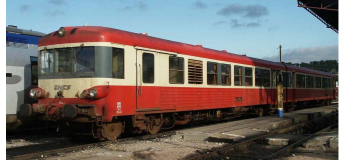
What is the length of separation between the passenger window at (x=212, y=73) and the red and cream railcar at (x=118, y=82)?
4cm

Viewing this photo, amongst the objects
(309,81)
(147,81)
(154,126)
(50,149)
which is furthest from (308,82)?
(50,149)

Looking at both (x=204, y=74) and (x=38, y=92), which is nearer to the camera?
(x=38, y=92)

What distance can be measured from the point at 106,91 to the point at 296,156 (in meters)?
4.89

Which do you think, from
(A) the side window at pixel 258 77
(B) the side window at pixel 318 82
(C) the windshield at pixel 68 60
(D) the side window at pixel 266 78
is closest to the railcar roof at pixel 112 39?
(C) the windshield at pixel 68 60

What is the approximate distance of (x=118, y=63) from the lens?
9312 mm

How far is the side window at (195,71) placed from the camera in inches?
487

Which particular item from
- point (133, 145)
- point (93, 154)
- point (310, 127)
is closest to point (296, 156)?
point (133, 145)

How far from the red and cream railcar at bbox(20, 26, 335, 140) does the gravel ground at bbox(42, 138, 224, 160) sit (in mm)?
708

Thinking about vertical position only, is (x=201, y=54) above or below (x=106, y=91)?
above

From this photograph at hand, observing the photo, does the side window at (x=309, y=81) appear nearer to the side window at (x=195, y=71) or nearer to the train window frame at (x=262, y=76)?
the train window frame at (x=262, y=76)

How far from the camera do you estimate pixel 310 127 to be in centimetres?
1677

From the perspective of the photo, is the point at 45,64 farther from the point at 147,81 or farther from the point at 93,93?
the point at 147,81

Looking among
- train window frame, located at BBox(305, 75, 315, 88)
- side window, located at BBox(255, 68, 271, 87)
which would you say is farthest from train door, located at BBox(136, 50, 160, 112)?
train window frame, located at BBox(305, 75, 315, 88)
